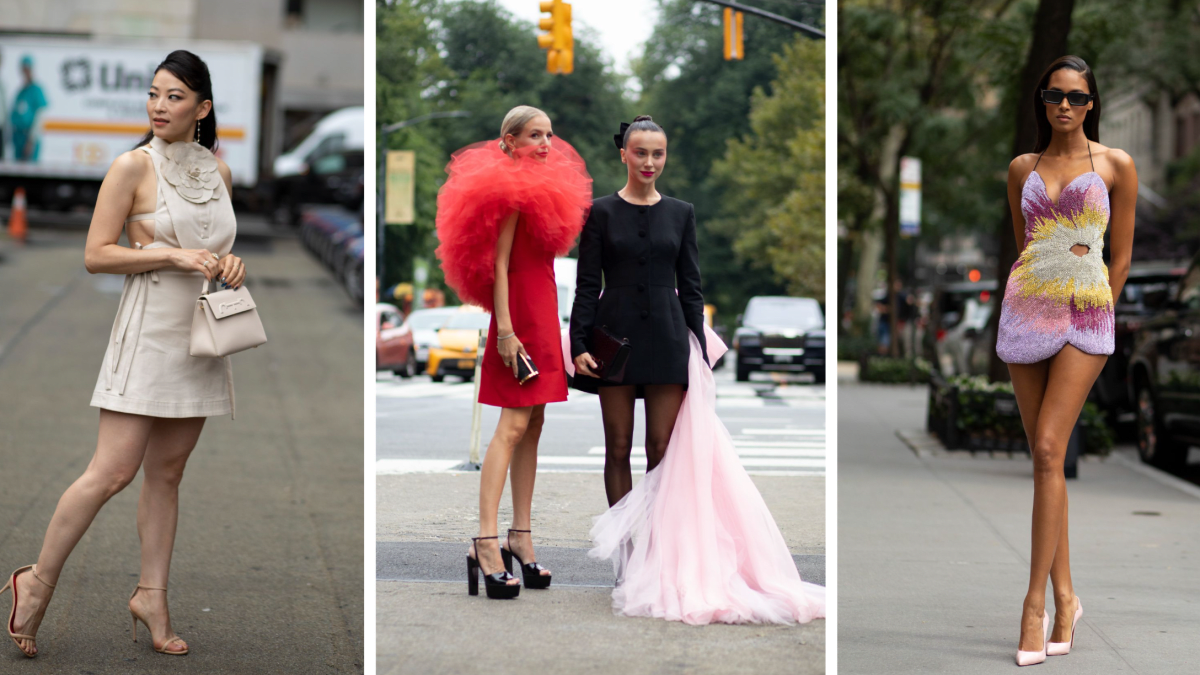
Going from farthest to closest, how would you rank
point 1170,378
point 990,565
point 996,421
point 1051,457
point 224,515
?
point 996,421 < point 1170,378 < point 224,515 < point 990,565 < point 1051,457

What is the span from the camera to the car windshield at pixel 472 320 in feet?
14.4

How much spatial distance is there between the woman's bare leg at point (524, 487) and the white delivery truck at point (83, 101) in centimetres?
2769

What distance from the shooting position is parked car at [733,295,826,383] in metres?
4.20

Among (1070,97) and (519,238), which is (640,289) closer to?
(519,238)

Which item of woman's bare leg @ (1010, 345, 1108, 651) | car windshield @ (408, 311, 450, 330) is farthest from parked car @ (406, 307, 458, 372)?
woman's bare leg @ (1010, 345, 1108, 651)

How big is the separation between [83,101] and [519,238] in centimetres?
2912

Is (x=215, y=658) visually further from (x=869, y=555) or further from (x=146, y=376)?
(x=869, y=555)

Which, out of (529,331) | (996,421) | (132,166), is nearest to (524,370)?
(529,331)

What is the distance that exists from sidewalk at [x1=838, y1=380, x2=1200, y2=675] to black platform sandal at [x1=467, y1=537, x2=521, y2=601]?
1336mm

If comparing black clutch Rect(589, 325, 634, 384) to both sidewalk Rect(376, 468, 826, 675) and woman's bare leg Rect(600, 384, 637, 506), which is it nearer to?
woman's bare leg Rect(600, 384, 637, 506)

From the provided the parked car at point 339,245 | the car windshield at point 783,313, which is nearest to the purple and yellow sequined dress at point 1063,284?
the car windshield at point 783,313

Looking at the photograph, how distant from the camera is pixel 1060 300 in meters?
4.85

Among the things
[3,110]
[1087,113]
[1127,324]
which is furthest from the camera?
[3,110]

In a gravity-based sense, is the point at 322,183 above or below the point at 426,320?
above
